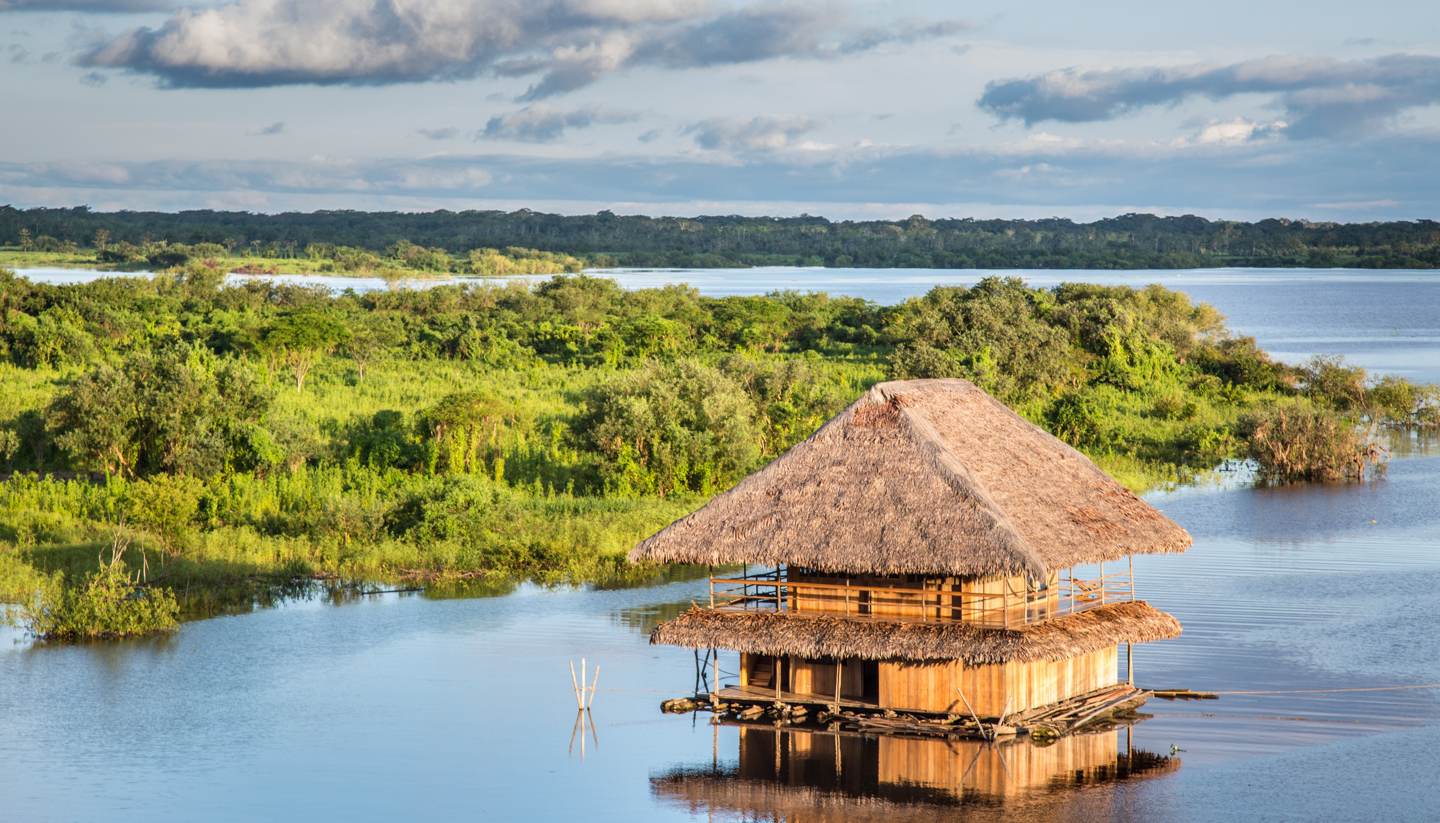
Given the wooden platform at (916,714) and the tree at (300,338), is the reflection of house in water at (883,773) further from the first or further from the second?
the tree at (300,338)

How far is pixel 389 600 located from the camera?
32125mm

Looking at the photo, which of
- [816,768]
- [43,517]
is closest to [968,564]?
[816,768]

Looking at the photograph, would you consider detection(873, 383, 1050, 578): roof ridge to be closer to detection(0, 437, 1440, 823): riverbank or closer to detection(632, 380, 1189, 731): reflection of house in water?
detection(632, 380, 1189, 731): reflection of house in water

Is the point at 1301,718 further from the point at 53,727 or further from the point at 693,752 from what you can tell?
the point at 53,727

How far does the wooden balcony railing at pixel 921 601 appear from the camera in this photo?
22208 millimetres

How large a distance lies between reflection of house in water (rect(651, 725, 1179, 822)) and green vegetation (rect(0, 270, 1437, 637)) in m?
12.3

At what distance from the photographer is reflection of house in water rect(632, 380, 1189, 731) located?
853 inches

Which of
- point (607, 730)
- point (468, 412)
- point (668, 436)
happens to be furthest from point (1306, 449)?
point (607, 730)

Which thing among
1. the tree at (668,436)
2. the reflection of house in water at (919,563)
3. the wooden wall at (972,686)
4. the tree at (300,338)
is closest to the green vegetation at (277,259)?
the tree at (300,338)

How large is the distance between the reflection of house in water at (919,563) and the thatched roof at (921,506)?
0.08 ft

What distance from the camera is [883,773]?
69.0 ft

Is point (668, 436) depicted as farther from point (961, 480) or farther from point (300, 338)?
point (300, 338)

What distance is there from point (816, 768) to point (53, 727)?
33.5ft

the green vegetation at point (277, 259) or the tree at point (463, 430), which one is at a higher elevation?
the green vegetation at point (277, 259)
